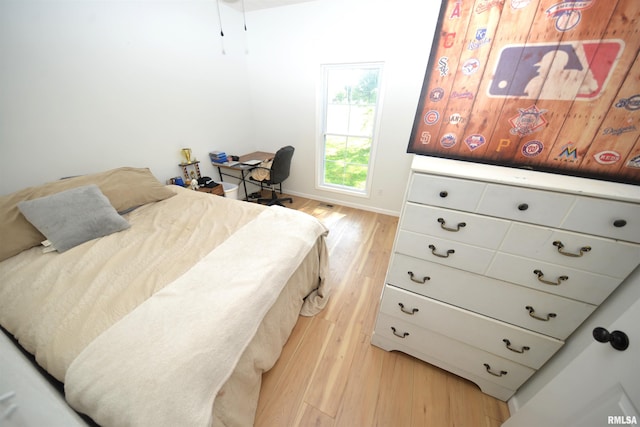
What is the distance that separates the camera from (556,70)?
82 centimetres

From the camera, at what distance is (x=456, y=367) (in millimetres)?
1205

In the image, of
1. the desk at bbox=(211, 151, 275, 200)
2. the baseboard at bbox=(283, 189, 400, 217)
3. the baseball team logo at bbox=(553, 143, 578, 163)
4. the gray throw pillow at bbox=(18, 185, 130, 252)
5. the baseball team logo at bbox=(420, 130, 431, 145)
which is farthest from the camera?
the baseboard at bbox=(283, 189, 400, 217)

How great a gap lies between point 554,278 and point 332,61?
2971 mm

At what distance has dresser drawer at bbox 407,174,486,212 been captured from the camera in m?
0.86

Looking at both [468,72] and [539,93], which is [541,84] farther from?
[468,72]

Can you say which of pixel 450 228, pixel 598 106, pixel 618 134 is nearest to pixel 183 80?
pixel 450 228

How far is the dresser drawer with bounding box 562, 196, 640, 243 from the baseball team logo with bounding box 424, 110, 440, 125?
0.65 metres

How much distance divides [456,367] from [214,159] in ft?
10.7

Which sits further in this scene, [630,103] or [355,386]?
[355,386]

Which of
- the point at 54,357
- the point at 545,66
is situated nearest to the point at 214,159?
the point at 54,357

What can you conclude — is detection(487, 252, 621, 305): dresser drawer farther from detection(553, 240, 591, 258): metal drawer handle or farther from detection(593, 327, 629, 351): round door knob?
detection(593, 327, 629, 351): round door knob

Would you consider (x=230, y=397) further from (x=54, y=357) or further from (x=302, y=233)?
(x=302, y=233)

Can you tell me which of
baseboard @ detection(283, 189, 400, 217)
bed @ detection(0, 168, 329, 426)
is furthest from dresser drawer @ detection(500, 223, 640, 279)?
baseboard @ detection(283, 189, 400, 217)

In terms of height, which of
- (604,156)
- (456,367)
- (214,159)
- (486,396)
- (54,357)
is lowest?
(486,396)
